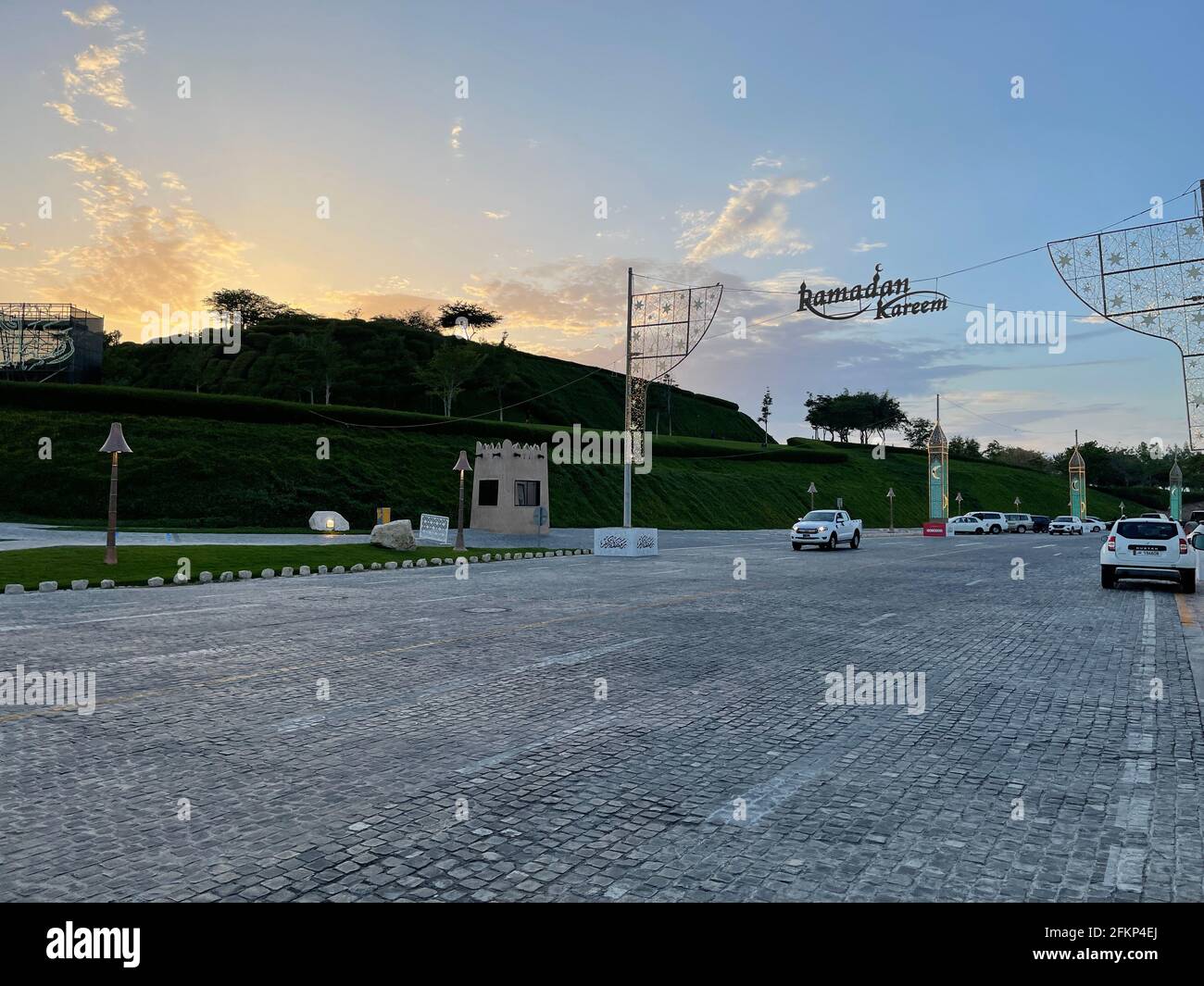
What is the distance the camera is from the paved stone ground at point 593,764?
386cm

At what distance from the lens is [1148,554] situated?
18641mm

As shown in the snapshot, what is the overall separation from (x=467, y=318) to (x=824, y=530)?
96815 millimetres

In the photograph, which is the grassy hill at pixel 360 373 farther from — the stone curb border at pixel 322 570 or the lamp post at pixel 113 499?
the lamp post at pixel 113 499

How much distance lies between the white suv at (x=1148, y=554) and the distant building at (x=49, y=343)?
6723 cm

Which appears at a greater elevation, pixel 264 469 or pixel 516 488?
pixel 264 469

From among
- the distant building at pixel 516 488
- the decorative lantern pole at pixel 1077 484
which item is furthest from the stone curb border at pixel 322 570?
the decorative lantern pole at pixel 1077 484

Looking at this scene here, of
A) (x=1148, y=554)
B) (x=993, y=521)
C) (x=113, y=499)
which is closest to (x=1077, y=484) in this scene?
(x=993, y=521)

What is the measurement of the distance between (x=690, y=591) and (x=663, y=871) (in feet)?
43.5

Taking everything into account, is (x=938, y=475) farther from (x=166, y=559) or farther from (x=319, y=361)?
(x=319, y=361)

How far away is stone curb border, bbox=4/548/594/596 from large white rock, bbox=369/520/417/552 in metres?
1.83

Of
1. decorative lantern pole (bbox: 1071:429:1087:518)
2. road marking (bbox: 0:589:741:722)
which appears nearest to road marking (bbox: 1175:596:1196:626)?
road marking (bbox: 0:589:741:722)

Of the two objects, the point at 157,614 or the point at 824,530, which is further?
the point at 824,530

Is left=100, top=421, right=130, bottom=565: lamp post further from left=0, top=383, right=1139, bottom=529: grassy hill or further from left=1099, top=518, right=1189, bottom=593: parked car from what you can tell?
left=1099, top=518, right=1189, bottom=593: parked car
